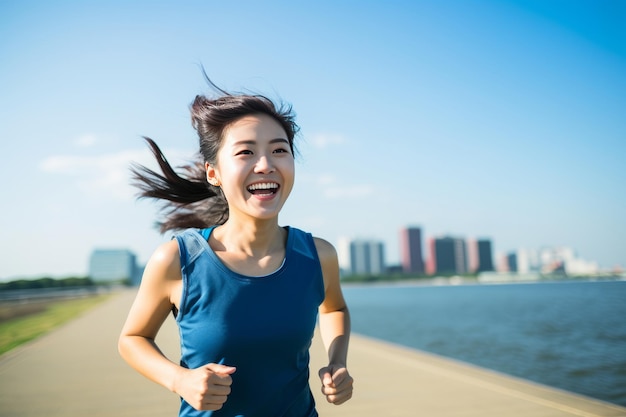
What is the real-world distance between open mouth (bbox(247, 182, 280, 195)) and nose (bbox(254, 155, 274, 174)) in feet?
0.14

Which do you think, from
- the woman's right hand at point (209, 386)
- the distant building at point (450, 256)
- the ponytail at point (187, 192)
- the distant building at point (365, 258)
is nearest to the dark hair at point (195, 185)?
the ponytail at point (187, 192)

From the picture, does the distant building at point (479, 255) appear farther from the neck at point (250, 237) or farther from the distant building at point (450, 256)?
the neck at point (250, 237)

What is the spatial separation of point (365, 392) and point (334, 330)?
4.24m

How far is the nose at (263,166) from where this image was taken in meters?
1.58

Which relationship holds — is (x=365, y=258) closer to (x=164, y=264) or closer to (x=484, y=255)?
(x=484, y=255)

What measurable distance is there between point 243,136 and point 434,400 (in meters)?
4.61

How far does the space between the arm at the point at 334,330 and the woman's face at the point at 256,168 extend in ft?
1.03

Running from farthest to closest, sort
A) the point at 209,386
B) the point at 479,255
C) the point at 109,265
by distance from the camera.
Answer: the point at 109,265, the point at 479,255, the point at 209,386

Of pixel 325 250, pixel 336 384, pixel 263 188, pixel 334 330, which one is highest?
pixel 263 188

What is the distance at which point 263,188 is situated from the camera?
1.61 metres

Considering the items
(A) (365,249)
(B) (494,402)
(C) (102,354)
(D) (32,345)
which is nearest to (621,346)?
(B) (494,402)

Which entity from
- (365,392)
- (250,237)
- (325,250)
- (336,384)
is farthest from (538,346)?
(250,237)

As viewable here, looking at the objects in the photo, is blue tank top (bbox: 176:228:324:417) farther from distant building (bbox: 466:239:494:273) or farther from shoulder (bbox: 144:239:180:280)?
distant building (bbox: 466:239:494:273)

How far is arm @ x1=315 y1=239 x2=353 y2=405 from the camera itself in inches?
61.1
